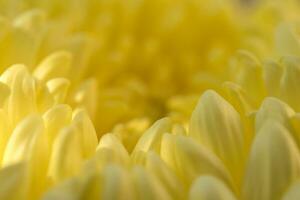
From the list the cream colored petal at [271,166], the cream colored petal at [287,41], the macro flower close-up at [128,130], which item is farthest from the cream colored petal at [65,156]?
the cream colored petal at [287,41]

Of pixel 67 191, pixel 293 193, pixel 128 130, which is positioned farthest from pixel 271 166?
pixel 128 130

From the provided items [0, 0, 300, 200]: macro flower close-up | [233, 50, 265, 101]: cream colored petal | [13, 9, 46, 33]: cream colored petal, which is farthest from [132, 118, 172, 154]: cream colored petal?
[13, 9, 46, 33]: cream colored petal

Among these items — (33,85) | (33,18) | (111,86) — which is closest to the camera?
(33,85)

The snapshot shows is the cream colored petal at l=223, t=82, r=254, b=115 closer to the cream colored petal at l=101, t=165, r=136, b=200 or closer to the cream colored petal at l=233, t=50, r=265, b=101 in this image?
the cream colored petal at l=233, t=50, r=265, b=101

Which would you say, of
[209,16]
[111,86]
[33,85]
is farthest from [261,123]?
[209,16]

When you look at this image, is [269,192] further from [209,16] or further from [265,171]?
[209,16]

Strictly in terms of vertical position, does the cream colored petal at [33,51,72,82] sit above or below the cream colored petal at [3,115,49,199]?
above

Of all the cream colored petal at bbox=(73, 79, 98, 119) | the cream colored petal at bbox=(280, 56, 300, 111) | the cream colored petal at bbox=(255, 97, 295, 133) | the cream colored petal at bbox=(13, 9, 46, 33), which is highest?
the cream colored petal at bbox=(13, 9, 46, 33)
